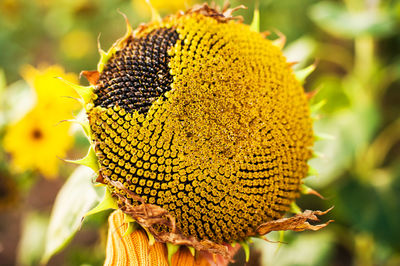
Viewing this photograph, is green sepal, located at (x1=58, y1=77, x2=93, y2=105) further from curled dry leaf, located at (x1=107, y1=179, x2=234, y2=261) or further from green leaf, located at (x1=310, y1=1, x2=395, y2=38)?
green leaf, located at (x1=310, y1=1, x2=395, y2=38)

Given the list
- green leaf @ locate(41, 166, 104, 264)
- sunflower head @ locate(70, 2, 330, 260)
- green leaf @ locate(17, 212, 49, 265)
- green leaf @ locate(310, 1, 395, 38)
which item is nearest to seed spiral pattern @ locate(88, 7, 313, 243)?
sunflower head @ locate(70, 2, 330, 260)

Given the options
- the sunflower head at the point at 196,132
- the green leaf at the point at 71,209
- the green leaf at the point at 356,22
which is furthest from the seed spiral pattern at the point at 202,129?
the green leaf at the point at 356,22

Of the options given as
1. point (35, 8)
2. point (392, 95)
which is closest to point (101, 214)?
point (392, 95)

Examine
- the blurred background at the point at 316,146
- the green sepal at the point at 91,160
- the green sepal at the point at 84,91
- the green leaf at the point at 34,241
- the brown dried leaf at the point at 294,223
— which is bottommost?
the green leaf at the point at 34,241

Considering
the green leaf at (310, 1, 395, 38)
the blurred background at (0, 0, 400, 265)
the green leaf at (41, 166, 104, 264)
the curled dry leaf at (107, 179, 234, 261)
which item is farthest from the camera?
the green leaf at (310, 1, 395, 38)

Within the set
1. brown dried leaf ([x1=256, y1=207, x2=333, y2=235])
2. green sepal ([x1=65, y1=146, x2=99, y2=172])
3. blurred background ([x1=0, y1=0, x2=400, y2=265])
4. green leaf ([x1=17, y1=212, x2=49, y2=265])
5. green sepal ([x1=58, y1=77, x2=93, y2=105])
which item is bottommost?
green leaf ([x1=17, y1=212, x2=49, y2=265])

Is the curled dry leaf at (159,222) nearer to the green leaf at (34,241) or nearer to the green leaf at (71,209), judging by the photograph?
the green leaf at (71,209)

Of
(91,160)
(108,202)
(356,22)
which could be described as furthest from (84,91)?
(356,22)
